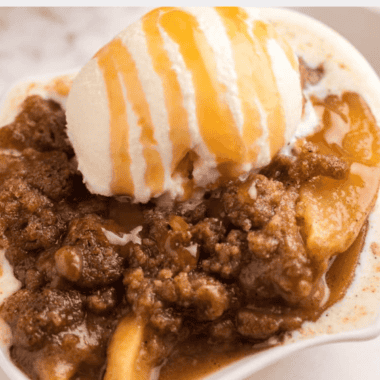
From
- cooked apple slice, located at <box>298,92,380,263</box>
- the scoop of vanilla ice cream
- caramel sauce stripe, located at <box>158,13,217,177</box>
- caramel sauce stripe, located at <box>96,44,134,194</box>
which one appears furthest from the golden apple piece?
caramel sauce stripe, located at <box>96,44,134,194</box>

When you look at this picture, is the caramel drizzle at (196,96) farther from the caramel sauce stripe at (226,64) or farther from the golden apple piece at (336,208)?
the golden apple piece at (336,208)

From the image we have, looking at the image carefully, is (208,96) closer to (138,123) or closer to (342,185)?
(138,123)

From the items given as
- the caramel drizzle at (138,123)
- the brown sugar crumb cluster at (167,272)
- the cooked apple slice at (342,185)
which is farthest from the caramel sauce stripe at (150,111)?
the cooked apple slice at (342,185)

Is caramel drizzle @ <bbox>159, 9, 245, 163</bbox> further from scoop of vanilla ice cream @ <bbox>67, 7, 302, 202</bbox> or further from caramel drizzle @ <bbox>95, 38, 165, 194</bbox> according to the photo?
caramel drizzle @ <bbox>95, 38, 165, 194</bbox>

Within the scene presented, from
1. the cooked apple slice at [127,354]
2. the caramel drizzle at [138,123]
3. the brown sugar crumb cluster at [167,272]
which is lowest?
the cooked apple slice at [127,354]

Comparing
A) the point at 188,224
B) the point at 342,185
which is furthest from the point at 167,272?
the point at 342,185

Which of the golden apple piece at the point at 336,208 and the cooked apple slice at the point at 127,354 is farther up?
the golden apple piece at the point at 336,208

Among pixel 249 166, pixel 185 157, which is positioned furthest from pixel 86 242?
pixel 249 166
